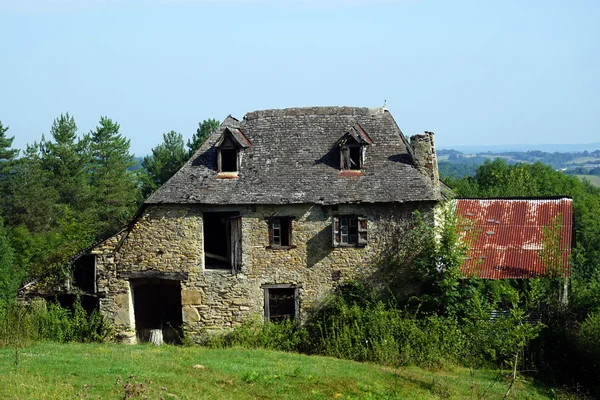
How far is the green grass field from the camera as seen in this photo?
17484 millimetres

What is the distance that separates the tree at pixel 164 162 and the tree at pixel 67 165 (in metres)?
5.52

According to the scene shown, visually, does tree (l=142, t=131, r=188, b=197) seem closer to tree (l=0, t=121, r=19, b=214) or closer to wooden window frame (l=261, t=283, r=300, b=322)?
tree (l=0, t=121, r=19, b=214)

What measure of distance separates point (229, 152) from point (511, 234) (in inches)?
405

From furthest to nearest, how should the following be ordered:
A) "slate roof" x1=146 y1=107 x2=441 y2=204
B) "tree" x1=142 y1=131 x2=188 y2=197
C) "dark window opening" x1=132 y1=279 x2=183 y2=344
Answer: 1. "tree" x1=142 y1=131 x2=188 y2=197
2. "dark window opening" x1=132 y1=279 x2=183 y2=344
3. "slate roof" x1=146 y1=107 x2=441 y2=204

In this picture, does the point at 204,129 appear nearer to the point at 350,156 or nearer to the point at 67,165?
the point at 67,165

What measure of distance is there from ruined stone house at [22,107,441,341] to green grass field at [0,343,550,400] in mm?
3368

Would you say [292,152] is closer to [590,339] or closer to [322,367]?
[322,367]

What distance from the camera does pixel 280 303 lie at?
28.0 meters

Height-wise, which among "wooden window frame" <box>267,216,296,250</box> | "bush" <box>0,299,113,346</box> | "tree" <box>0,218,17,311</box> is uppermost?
"wooden window frame" <box>267,216,296,250</box>

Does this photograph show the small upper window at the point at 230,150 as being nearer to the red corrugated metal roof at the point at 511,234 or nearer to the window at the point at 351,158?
the window at the point at 351,158

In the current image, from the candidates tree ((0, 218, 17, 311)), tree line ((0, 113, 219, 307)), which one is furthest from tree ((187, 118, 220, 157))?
tree ((0, 218, 17, 311))

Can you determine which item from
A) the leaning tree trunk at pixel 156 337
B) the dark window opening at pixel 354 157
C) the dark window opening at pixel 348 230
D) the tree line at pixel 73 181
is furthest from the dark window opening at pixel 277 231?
the tree line at pixel 73 181

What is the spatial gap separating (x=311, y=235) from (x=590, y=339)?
9.30 meters

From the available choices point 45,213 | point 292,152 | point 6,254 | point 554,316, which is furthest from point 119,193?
point 554,316
